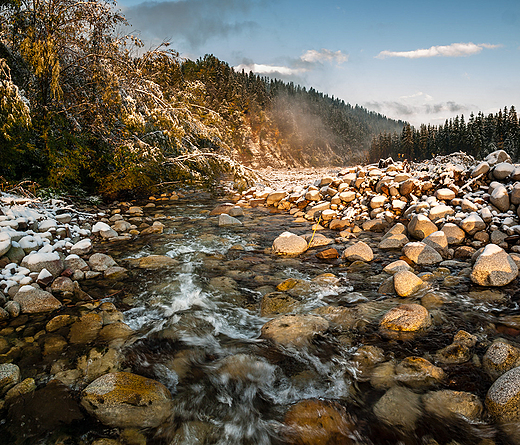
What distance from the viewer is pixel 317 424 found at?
281cm

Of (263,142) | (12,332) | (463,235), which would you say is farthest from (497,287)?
(263,142)

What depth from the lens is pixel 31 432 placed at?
2619 mm

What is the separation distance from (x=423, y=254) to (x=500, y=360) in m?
3.82

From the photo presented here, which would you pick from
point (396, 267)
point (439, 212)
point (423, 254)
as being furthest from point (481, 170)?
point (396, 267)

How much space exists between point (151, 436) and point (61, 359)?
172cm

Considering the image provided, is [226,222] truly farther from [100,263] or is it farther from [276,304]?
[276,304]

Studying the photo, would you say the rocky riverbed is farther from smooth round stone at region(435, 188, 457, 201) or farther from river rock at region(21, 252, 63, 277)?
smooth round stone at region(435, 188, 457, 201)

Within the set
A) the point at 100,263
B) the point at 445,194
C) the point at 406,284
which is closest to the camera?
the point at 406,284

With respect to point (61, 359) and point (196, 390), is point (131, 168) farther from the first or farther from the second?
point (196, 390)

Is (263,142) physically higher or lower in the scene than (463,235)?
higher

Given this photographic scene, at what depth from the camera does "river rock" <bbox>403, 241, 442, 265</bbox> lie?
22.2 ft

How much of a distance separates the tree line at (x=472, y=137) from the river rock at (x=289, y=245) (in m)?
35.6

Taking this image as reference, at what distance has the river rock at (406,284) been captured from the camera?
5258 millimetres

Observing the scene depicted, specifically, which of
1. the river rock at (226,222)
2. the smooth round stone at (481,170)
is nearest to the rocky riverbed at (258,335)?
the smooth round stone at (481,170)
